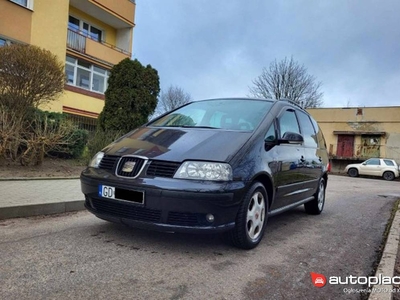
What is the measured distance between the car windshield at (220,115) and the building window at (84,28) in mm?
14949

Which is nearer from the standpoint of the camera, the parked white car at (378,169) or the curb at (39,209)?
the curb at (39,209)

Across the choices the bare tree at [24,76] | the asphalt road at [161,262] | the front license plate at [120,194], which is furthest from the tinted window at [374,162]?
the front license plate at [120,194]

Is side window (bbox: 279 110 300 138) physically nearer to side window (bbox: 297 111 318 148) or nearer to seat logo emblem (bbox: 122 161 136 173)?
side window (bbox: 297 111 318 148)

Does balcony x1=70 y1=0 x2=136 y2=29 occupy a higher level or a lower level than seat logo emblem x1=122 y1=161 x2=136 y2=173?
higher

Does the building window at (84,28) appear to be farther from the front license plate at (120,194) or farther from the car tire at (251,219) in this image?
the car tire at (251,219)

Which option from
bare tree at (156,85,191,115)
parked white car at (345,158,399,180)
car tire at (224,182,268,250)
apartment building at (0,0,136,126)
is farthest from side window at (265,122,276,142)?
bare tree at (156,85,191,115)

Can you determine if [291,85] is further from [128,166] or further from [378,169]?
[128,166]

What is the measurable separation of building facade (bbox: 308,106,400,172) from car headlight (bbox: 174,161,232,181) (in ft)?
92.9

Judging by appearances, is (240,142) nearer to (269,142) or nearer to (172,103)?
(269,142)

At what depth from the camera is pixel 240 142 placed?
3.48 meters

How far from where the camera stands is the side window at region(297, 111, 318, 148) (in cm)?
530

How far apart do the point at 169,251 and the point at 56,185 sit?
4292 millimetres

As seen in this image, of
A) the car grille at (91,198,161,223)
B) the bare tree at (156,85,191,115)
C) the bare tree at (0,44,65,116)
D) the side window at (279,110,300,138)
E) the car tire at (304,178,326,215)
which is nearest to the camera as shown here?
the car grille at (91,198,161,223)

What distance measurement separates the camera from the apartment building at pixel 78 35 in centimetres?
1394
